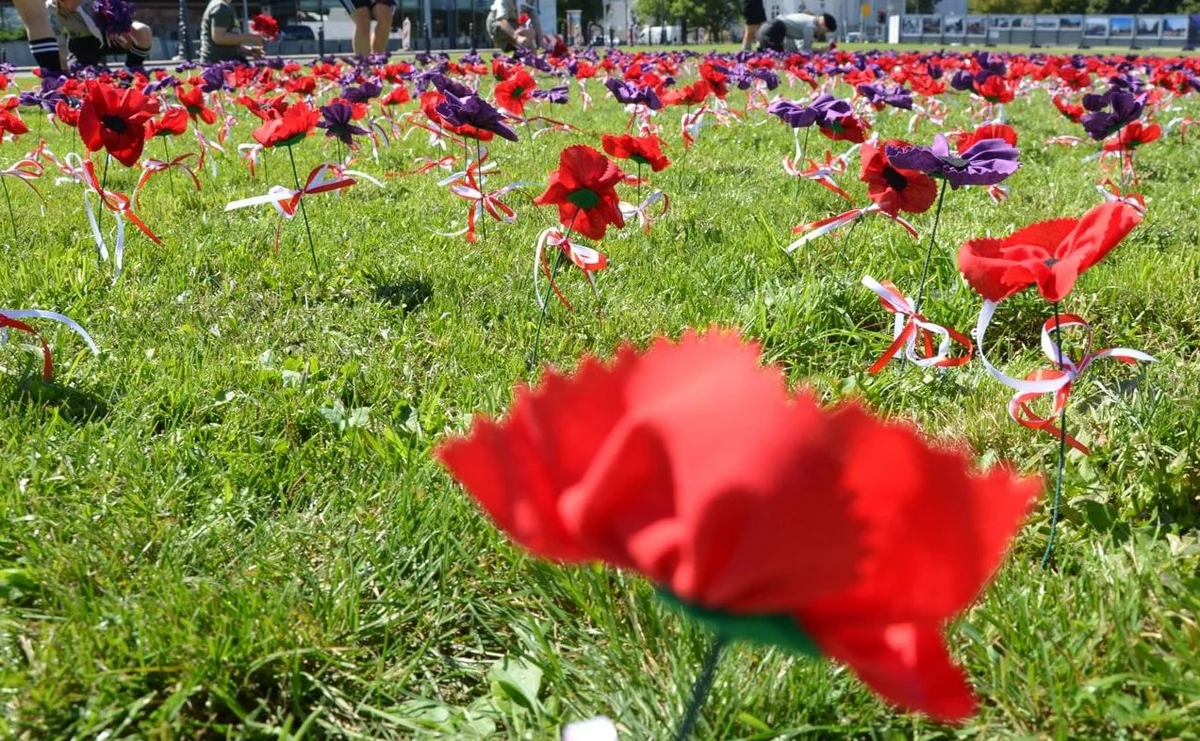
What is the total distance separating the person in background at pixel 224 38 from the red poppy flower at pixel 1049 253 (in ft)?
45.8

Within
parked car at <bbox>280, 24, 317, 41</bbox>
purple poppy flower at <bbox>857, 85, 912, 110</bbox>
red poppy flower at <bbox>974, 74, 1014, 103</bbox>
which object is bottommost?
purple poppy flower at <bbox>857, 85, 912, 110</bbox>

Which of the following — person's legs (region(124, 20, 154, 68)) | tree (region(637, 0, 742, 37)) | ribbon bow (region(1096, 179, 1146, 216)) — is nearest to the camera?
ribbon bow (region(1096, 179, 1146, 216))

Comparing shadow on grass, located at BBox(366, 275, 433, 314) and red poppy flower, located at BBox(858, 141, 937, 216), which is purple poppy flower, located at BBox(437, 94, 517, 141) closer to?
shadow on grass, located at BBox(366, 275, 433, 314)

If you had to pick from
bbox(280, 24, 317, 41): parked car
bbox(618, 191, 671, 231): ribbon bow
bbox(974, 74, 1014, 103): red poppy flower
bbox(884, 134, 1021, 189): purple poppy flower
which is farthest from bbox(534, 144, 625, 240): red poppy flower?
bbox(280, 24, 317, 41): parked car

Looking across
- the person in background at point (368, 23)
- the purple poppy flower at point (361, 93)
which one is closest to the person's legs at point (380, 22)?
the person in background at point (368, 23)

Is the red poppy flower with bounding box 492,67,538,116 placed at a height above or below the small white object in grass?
above

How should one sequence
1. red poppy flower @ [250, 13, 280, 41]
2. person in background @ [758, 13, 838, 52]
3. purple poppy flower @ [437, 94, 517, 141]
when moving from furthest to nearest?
person in background @ [758, 13, 838, 52], red poppy flower @ [250, 13, 280, 41], purple poppy flower @ [437, 94, 517, 141]

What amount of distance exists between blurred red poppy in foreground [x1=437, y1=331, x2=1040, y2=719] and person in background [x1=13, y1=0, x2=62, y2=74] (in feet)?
28.6

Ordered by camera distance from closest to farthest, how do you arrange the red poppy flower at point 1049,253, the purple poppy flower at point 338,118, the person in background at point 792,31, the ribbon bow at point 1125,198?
1. the red poppy flower at point 1049,253
2. the ribbon bow at point 1125,198
3. the purple poppy flower at point 338,118
4. the person in background at point 792,31

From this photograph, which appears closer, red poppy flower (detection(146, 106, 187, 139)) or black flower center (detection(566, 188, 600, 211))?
black flower center (detection(566, 188, 600, 211))

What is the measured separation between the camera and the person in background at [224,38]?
1310 centimetres

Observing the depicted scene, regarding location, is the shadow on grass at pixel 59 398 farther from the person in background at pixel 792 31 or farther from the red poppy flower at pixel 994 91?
the person in background at pixel 792 31

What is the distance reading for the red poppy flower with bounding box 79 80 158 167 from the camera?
8.30 ft

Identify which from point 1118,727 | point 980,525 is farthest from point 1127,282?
point 980,525
